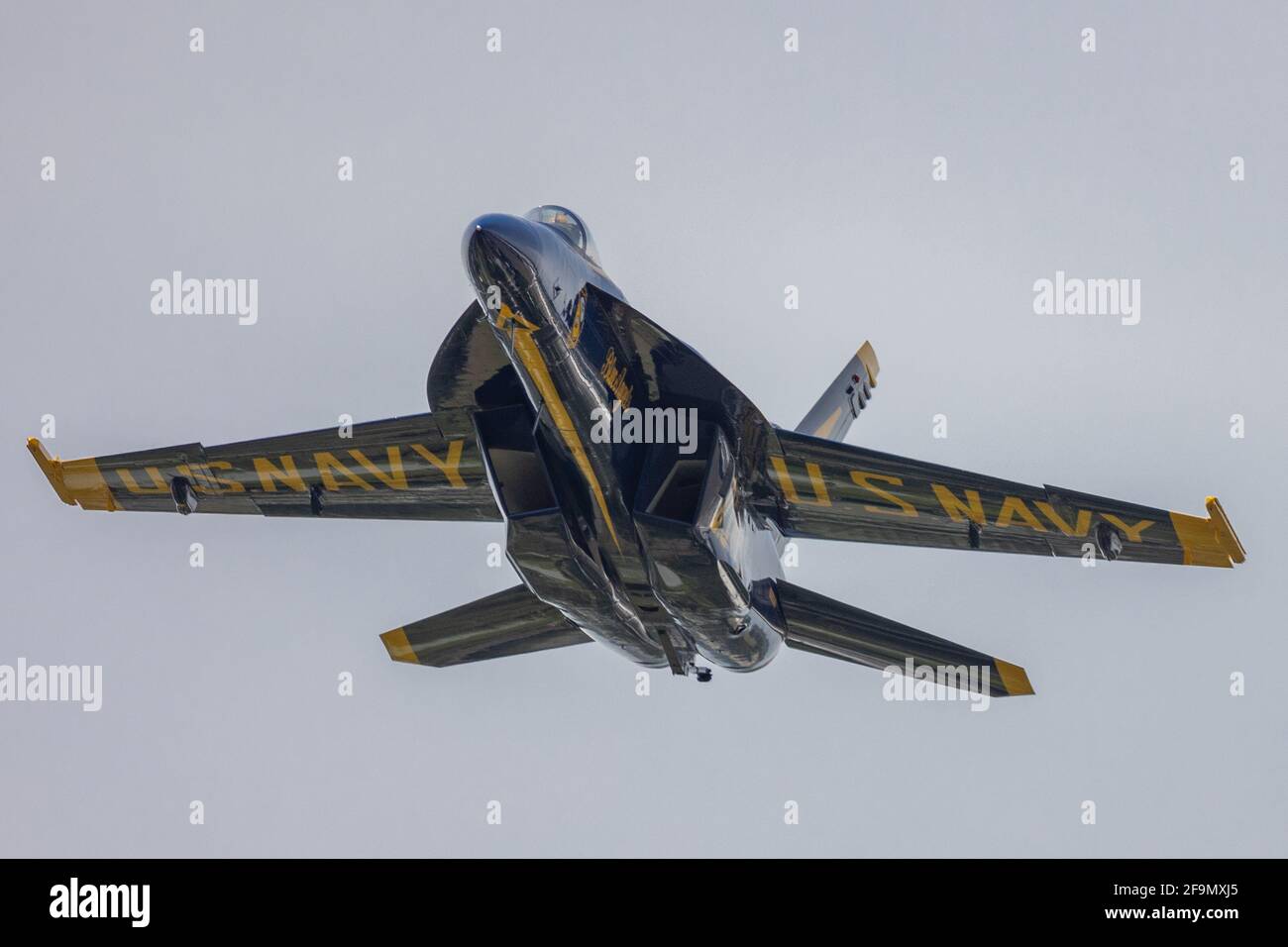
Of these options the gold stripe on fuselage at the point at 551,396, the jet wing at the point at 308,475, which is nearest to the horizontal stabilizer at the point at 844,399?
the jet wing at the point at 308,475

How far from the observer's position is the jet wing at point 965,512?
72.7 feet

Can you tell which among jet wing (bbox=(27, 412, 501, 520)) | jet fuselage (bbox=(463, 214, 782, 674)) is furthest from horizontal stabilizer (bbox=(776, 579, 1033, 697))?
jet wing (bbox=(27, 412, 501, 520))

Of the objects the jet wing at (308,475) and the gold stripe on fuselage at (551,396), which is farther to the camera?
the jet wing at (308,475)

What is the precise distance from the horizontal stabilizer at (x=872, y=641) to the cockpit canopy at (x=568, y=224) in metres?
6.29

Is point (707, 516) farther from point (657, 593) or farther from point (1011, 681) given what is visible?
point (1011, 681)

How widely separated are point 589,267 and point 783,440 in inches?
156

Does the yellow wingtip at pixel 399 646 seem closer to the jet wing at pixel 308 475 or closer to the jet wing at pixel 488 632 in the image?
the jet wing at pixel 488 632

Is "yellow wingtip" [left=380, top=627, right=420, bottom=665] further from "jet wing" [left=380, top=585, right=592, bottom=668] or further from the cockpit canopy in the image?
the cockpit canopy

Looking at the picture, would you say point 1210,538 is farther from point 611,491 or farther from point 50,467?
point 50,467

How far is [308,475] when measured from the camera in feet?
80.0

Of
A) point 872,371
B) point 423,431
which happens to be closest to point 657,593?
point 423,431

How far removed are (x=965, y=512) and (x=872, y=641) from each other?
284 centimetres

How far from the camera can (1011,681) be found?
24984 millimetres

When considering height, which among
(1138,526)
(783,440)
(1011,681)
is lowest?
(1011,681)
